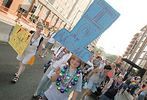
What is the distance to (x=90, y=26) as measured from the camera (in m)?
6.25

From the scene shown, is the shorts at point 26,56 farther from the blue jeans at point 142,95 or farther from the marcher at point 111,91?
the blue jeans at point 142,95

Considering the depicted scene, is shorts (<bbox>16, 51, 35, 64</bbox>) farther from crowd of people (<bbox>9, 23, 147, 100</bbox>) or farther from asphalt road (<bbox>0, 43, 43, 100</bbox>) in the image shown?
asphalt road (<bbox>0, 43, 43, 100</bbox>)

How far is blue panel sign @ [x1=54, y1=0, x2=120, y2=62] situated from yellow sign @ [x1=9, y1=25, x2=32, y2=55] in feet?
13.7

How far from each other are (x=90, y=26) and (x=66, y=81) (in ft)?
3.44

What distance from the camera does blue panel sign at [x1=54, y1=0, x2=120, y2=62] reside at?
6156 mm

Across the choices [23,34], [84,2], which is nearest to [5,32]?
[23,34]

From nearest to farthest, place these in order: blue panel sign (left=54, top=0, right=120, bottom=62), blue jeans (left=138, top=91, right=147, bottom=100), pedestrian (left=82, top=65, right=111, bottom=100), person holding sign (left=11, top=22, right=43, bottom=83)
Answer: blue panel sign (left=54, top=0, right=120, bottom=62), person holding sign (left=11, top=22, right=43, bottom=83), blue jeans (left=138, top=91, right=147, bottom=100), pedestrian (left=82, top=65, right=111, bottom=100)

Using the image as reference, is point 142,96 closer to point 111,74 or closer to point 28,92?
point 111,74

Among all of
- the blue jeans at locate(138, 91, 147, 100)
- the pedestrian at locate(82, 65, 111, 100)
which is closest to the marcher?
the blue jeans at locate(138, 91, 147, 100)

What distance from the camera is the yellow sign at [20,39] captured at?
10.5m

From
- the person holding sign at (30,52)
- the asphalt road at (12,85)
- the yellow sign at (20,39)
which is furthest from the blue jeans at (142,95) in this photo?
the yellow sign at (20,39)

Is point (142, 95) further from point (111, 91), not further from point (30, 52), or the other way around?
point (30, 52)

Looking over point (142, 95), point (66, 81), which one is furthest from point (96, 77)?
point (66, 81)

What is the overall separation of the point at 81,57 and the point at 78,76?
13.5 inches
